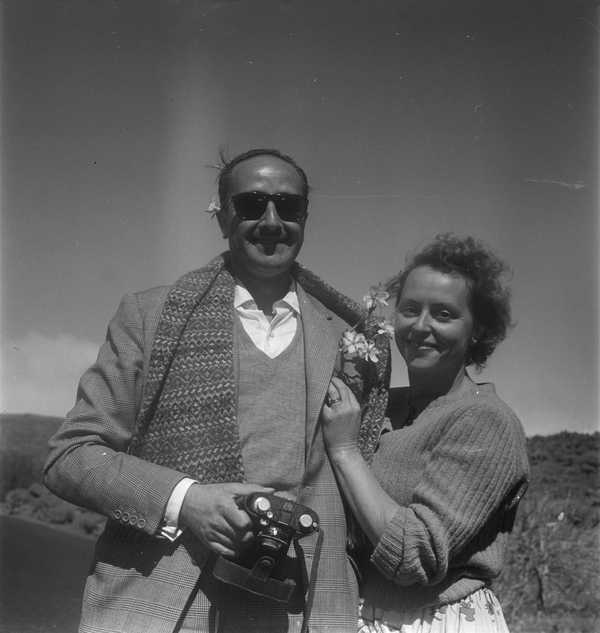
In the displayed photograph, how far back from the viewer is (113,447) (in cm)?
250

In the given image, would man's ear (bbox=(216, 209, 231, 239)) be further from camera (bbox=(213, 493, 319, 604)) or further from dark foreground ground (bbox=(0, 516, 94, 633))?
dark foreground ground (bbox=(0, 516, 94, 633))

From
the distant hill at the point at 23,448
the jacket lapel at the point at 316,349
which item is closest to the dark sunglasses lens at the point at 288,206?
the jacket lapel at the point at 316,349

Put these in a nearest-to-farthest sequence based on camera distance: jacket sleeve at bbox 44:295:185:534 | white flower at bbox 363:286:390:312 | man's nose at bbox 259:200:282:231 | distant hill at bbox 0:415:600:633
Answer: jacket sleeve at bbox 44:295:185:534 < man's nose at bbox 259:200:282:231 < white flower at bbox 363:286:390:312 < distant hill at bbox 0:415:600:633

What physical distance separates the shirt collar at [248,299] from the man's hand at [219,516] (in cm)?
84

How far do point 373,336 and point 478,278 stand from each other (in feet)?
1.74

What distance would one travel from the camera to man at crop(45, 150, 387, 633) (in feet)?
7.64

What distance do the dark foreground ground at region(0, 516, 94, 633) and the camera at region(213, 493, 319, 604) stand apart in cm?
695

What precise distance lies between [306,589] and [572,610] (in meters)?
5.65

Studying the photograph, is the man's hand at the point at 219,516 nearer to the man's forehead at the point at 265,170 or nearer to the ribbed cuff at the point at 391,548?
the ribbed cuff at the point at 391,548

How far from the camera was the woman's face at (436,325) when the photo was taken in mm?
2957

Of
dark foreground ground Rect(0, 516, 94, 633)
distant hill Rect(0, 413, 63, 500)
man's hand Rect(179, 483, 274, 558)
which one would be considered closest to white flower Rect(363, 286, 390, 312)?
man's hand Rect(179, 483, 274, 558)

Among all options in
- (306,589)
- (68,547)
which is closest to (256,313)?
(306,589)

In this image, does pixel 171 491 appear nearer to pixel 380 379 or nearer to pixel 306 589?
pixel 306 589

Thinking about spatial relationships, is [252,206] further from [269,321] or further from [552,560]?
[552,560]
